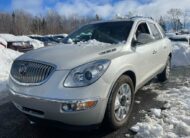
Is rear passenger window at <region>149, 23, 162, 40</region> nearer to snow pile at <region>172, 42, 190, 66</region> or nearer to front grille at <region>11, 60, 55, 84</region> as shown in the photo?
front grille at <region>11, 60, 55, 84</region>

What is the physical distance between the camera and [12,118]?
188 inches

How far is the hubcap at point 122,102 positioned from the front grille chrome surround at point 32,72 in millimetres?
1100

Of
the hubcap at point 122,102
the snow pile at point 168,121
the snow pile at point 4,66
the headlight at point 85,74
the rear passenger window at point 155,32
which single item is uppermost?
the rear passenger window at point 155,32

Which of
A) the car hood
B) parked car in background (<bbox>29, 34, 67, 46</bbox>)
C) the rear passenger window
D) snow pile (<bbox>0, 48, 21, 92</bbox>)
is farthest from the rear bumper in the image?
snow pile (<bbox>0, 48, 21, 92</bbox>)

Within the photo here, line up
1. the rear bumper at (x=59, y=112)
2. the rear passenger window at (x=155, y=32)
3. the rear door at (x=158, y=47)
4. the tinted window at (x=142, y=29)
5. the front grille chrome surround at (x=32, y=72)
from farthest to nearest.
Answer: the rear passenger window at (x=155, y=32) → the rear door at (x=158, y=47) → the tinted window at (x=142, y=29) → the front grille chrome surround at (x=32, y=72) → the rear bumper at (x=59, y=112)

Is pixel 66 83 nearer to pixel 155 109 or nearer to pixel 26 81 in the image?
pixel 26 81

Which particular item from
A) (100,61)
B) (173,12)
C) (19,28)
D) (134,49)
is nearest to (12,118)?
(100,61)

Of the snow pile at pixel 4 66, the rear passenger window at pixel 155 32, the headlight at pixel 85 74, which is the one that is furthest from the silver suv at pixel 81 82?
the snow pile at pixel 4 66

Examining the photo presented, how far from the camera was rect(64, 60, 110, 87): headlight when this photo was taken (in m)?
3.40

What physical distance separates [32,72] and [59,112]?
0.70m

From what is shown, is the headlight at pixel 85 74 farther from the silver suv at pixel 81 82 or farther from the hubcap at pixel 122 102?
the hubcap at pixel 122 102

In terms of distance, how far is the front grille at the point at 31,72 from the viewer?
11.5 feet

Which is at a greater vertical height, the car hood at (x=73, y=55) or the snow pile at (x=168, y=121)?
the car hood at (x=73, y=55)

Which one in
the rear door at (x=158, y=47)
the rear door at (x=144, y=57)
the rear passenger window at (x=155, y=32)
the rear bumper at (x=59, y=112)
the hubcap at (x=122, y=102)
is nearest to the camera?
the rear bumper at (x=59, y=112)
